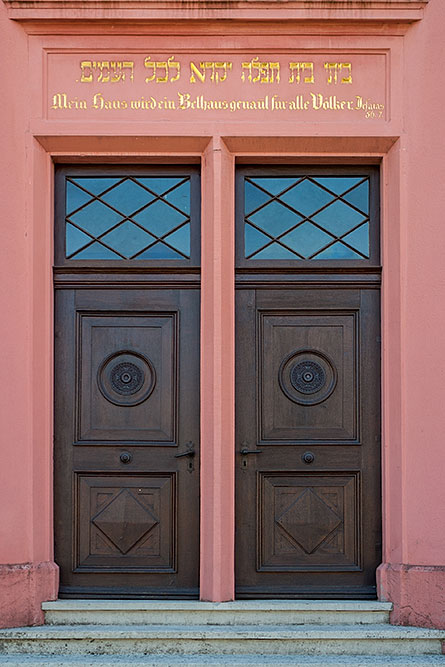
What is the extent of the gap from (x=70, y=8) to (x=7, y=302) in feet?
6.59

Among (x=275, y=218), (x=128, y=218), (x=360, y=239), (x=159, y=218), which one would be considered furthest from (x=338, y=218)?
(x=128, y=218)

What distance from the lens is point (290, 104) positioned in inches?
237

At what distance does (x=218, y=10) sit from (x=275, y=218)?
1449mm

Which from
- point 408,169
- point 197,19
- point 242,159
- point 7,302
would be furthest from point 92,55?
point 408,169

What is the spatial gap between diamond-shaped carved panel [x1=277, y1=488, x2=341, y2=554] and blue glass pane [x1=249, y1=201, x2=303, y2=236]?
1.92m

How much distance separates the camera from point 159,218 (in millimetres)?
6266

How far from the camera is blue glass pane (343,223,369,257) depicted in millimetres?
6270

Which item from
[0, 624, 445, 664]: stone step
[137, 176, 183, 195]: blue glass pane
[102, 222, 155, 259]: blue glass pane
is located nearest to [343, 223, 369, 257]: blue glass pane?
[137, 176, 183, 195]: blue glass pane

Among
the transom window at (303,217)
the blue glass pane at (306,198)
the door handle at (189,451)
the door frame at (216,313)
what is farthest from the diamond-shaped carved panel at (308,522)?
the blue glass pane at (306,198)

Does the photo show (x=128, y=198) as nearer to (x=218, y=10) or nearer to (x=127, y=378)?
(x=127, y=378)

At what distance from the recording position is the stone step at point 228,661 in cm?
545

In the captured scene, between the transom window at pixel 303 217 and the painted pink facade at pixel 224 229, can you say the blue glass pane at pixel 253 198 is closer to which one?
the transom window at pixel 303 217

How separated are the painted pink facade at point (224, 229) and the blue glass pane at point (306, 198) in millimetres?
311

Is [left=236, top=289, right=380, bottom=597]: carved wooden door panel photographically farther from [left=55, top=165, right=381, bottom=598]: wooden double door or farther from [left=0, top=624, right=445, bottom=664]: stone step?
[left=0, top=624, right=445, bottom=664]: stone step
